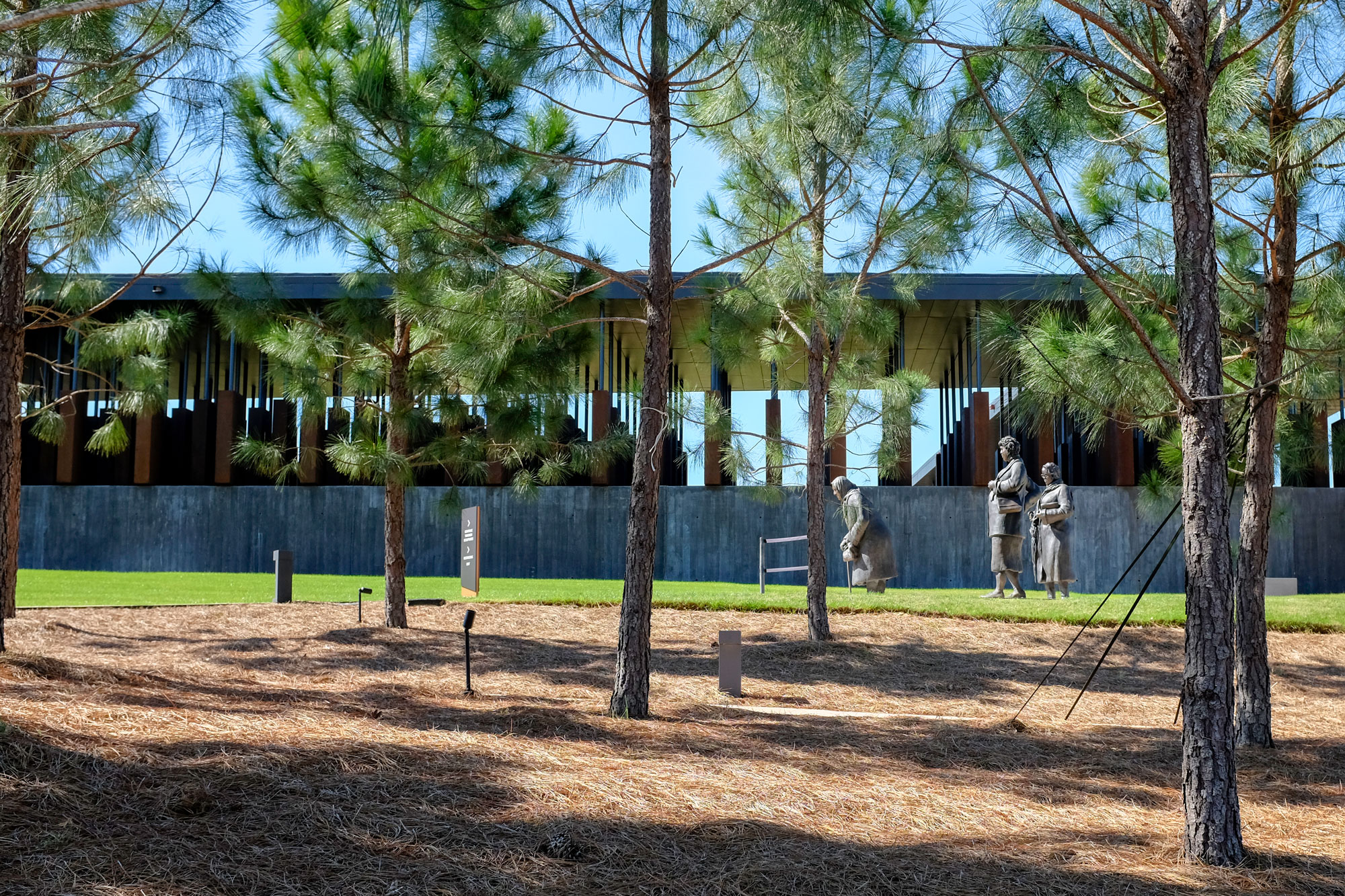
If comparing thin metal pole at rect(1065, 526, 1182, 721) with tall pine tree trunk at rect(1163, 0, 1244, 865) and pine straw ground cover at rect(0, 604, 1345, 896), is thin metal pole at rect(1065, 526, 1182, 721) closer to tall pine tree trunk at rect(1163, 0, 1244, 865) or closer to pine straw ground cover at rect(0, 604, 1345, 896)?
pine straw ground cover at rect(0, 604, 1345, 896)

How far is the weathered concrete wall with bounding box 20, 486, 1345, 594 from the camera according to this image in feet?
65.5

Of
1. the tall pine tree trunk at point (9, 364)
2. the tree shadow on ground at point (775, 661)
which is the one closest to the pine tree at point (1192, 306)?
the tree shadow on ground at point (775, 661)

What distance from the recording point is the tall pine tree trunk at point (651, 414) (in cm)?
688

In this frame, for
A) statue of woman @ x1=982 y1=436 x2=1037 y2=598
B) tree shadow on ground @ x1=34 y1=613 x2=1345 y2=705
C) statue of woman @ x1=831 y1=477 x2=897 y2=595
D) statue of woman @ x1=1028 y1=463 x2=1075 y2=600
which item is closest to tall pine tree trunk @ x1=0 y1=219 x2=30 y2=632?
tree shadow on ground @ x1=34 y1=613 x2=1345 y2=705

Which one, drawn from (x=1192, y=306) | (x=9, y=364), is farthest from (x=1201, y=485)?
(x=9, y=364)

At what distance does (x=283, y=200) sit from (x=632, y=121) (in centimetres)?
380

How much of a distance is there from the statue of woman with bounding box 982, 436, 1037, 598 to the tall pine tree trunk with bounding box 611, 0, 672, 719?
8.20 m

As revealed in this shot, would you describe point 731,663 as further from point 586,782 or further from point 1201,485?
point 1201,485

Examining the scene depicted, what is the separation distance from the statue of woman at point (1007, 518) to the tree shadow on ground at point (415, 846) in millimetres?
9917

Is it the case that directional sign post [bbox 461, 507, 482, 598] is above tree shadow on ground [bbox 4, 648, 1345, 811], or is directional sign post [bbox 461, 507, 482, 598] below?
above

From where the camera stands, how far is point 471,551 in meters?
12.8

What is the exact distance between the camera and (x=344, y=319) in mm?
10531

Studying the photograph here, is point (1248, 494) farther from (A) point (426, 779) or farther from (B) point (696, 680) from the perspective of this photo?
(A) point (426, 779)

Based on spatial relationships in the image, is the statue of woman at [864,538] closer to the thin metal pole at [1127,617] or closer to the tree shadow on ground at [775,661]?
the tree shadow on ground at [775,661]
